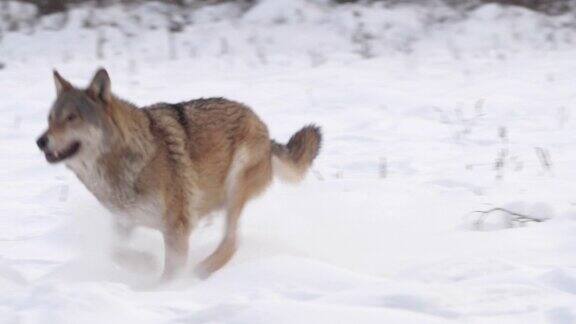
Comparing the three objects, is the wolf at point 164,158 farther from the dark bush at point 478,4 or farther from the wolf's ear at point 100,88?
the dark bush at point 478,4

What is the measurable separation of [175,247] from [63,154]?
90 centimetres

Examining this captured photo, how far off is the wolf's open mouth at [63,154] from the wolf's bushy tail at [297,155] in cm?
180

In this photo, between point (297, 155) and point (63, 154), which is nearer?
point (63, 154)

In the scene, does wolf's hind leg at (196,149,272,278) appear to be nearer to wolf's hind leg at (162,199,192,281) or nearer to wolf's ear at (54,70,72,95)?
wolf's hind leg at (162,199,192,281)

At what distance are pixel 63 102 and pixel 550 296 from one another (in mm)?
3047

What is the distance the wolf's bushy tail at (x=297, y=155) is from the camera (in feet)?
23.8

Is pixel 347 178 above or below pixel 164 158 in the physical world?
below

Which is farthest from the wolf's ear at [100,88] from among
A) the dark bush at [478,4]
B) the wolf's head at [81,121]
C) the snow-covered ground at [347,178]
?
the dark bush at [478,4]

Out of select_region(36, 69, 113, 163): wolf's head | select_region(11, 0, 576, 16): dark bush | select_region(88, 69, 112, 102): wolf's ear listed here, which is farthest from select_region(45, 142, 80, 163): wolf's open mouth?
select_region(11, 0, 576, 16): dark bush

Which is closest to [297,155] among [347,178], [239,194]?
[239,194]

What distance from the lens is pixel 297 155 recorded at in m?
7.29

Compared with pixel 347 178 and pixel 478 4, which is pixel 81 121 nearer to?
pixel 347 178

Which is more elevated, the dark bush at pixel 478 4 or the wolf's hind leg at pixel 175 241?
the wolf's hind leg at pixel 175 241

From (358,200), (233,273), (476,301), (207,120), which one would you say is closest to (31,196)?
(207,120)
